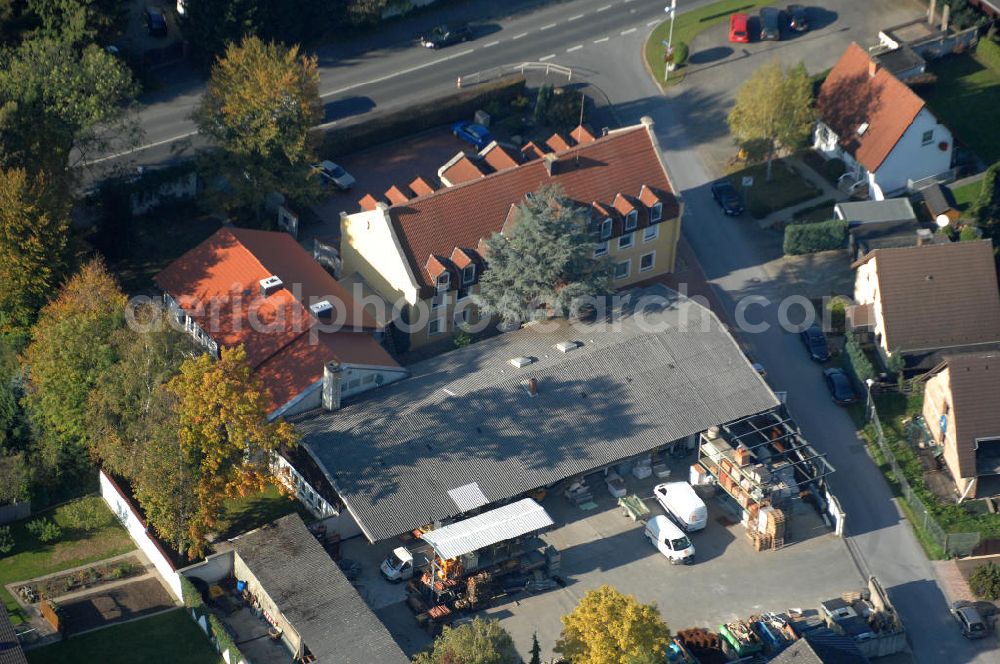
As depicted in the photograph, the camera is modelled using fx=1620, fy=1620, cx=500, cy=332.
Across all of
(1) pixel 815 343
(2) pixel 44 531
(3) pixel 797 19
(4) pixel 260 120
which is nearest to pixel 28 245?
(4) pixel 260 120

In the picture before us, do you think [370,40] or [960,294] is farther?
[370,40]

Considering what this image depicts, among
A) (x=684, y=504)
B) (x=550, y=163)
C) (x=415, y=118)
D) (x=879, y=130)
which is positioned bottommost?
(x=684, y=504)

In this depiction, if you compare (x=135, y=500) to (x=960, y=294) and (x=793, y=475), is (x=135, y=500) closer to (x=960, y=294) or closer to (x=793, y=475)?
(x=793, y=475)

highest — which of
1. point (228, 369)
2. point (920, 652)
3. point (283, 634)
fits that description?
point (228, 369)

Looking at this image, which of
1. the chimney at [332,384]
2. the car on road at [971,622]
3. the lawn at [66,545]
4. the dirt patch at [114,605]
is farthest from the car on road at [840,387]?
the lawn at [66,545]

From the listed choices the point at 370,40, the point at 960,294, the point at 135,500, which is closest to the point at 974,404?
the point at 960,294

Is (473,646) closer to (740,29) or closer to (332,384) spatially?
(332,384)
